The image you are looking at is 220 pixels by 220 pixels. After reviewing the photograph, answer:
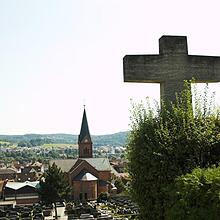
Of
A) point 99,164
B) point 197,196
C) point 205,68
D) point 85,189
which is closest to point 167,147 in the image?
point 197,196

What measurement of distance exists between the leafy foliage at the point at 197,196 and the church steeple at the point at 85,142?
6841 centimetres

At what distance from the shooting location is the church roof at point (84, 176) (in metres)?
64.2

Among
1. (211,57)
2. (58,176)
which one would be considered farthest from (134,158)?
(58,176)

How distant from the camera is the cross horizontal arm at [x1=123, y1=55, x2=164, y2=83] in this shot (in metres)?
4.81

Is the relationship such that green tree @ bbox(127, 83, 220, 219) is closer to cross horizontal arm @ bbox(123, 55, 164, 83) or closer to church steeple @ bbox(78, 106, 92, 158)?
cross horizontal arm @ bbox(123, 55, 164, 83)

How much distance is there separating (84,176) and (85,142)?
9300mm

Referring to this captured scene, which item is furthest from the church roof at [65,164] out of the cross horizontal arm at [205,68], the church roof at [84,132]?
the cross horizontal arm at [205,68]

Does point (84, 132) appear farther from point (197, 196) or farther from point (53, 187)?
point (197, 196)

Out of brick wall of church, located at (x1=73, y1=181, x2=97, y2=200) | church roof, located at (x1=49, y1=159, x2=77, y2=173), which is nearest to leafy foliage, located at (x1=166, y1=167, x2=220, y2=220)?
brick wall of church, located at (x1=73, y1=181, x2=97, y2=200)

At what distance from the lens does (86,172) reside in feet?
217

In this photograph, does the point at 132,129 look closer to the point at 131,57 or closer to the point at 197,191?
the point at 131,57

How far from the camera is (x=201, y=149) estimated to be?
4.44 meters

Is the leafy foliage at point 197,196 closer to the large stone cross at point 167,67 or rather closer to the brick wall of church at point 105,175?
the large stone cross at point 167,67

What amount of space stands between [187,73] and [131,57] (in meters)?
0.79
